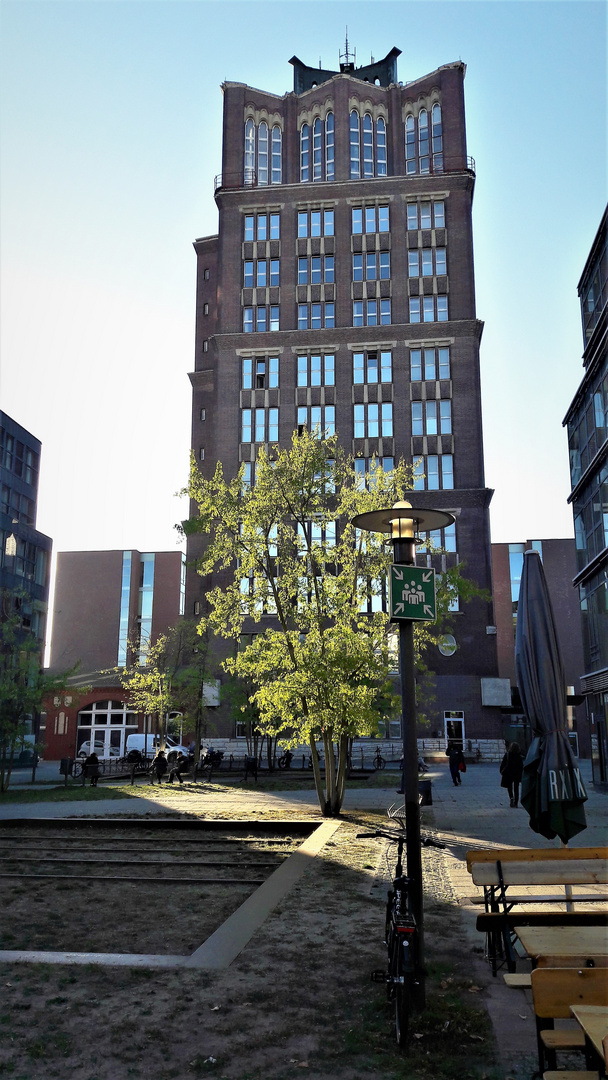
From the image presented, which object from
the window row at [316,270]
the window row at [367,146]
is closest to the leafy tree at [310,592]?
the window row at [316,270]

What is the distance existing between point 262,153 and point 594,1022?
6962 cm

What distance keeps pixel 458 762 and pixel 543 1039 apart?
93.4 feet

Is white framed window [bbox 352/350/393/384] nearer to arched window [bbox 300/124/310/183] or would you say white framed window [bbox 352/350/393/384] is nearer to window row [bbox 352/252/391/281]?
window row [bbox 352/252/391/281]

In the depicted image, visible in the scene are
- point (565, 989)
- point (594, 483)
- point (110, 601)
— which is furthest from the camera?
point (110, 601)

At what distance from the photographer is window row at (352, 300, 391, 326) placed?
60531 millimetres

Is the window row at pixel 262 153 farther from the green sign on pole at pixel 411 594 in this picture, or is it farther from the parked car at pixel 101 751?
the green sign on pole at pixel 411 594

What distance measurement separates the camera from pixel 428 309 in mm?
60062

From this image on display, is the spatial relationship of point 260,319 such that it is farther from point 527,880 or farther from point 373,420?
point 527,880

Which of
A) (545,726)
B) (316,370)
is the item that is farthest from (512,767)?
(316,370)

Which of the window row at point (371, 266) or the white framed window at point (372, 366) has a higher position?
the window row at point (371, 266)

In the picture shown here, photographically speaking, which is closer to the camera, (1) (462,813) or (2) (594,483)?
(1) (462,813)

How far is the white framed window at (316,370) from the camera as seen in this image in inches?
2376

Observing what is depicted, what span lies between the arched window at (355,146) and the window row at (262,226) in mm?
6553

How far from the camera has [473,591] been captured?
21250mm
